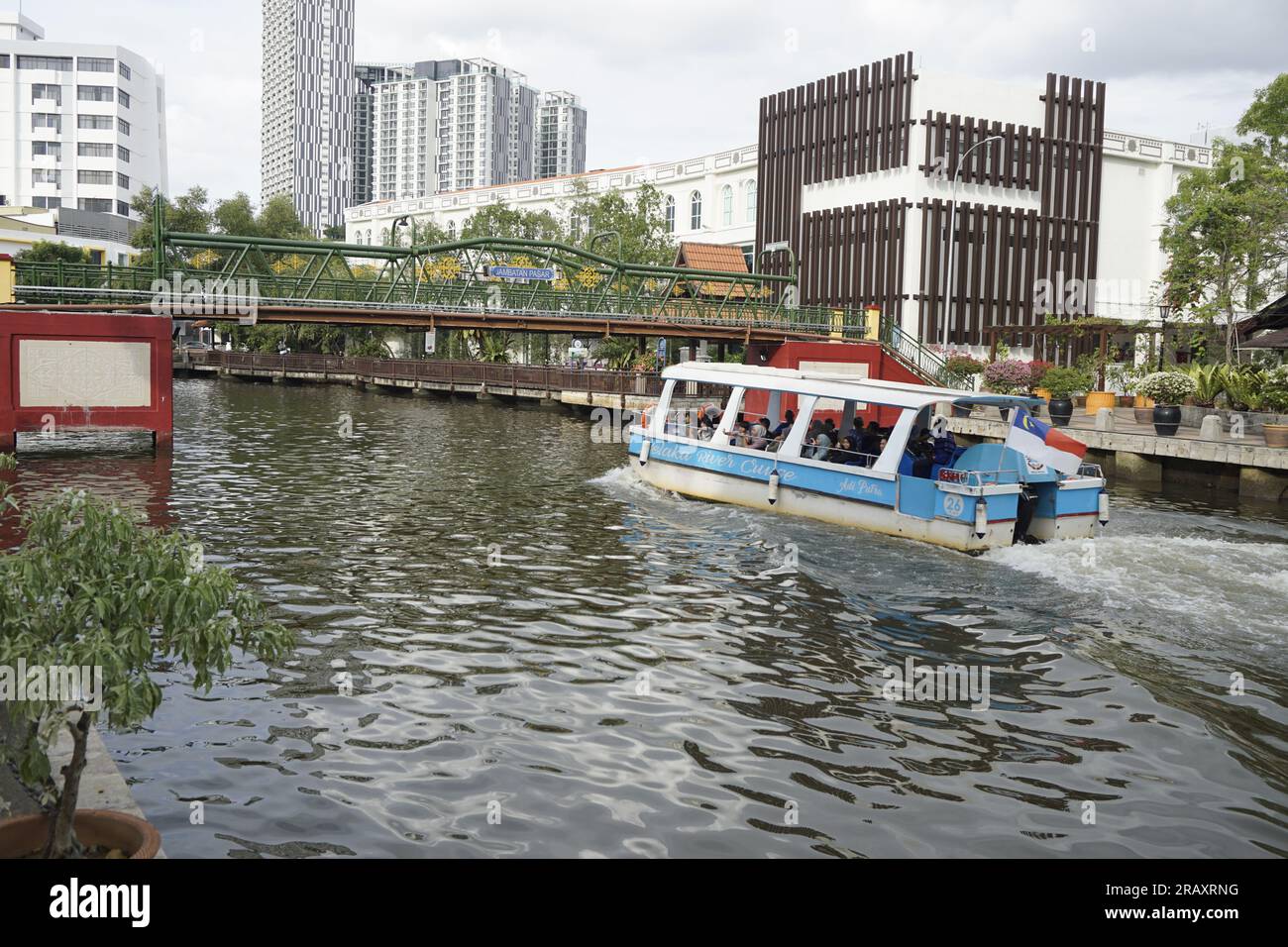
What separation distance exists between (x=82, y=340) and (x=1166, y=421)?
29.3m

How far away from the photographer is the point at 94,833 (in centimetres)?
645

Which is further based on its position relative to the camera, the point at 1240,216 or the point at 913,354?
the point at 913,354

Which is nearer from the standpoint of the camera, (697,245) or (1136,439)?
(1136,439)

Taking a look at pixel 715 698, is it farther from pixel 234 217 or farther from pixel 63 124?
pixel 63 124

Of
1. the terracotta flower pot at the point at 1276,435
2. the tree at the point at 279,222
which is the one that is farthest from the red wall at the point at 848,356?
the tree at the point at 279,222

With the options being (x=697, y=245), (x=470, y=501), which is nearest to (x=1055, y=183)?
(x=697, y=245)

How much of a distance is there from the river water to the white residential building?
369ft

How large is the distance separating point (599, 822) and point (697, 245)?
181 feet

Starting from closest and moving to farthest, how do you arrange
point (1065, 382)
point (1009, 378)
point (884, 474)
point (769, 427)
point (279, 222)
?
point (884, 474) → point (769, 427) → point (1065, 382) → point (1009, 378) → point (279, 222)

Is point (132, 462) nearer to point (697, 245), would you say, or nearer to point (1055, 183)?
point (697, 245)

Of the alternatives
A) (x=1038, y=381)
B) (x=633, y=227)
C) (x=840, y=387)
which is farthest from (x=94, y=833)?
(x=633, y=227)

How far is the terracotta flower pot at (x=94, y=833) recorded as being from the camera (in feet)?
20.1

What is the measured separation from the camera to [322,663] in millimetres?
11773

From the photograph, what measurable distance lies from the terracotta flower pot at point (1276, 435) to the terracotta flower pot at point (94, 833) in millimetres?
28616
